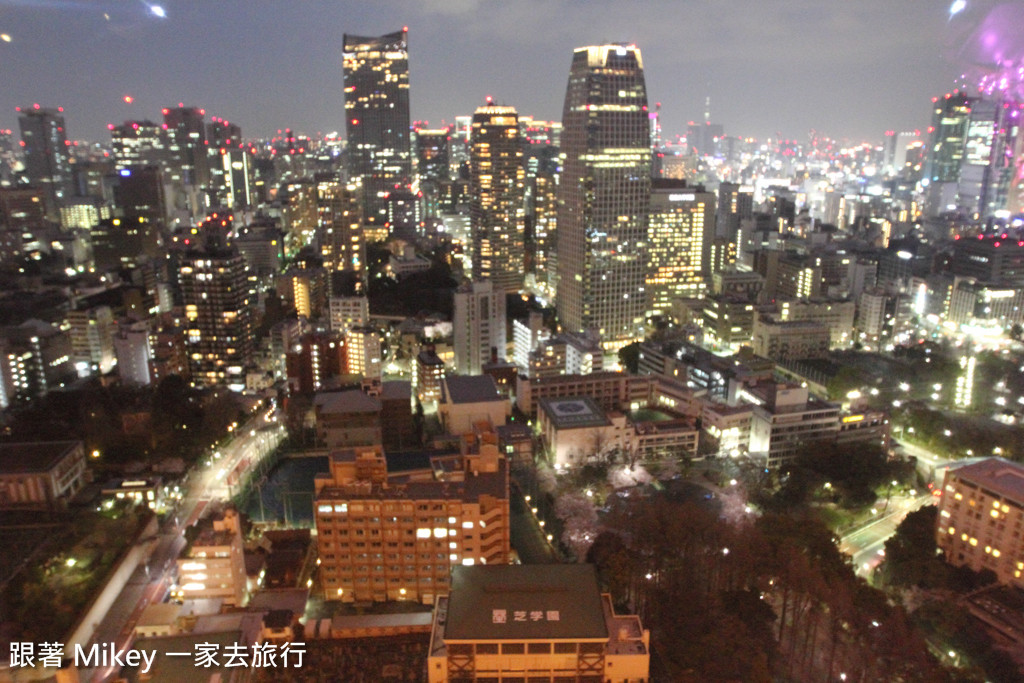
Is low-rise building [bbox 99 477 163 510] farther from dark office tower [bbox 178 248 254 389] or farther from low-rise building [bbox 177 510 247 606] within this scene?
dark office tower [bbox 178 248 254 389]

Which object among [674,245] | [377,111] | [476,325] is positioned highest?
[377,111]

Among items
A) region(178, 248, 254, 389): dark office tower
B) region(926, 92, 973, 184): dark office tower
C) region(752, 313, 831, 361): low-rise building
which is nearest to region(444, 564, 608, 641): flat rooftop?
region(178, 248, 254, 389): dark office tower

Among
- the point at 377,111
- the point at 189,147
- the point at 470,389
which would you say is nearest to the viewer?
the point at 470,389

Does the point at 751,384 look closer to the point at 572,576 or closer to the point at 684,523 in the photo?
the point at 684,523

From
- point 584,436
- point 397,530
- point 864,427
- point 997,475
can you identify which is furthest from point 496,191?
A: point 997,475

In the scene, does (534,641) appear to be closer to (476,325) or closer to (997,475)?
(997,475)

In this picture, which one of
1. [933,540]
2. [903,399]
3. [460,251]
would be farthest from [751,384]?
[460,251]
